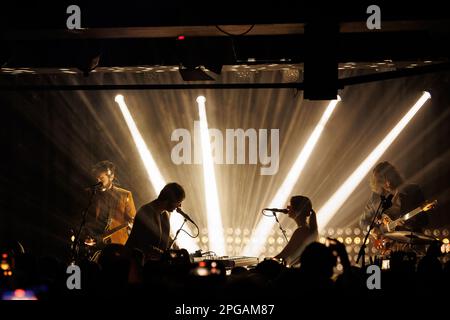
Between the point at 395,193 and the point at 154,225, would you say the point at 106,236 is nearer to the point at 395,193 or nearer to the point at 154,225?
the point at 154,225

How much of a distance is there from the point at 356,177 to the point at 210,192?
2386 mm

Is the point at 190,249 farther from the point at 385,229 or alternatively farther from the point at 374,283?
the point at 374,283

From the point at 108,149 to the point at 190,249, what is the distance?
213cm

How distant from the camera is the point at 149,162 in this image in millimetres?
10367

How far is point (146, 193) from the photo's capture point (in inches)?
406

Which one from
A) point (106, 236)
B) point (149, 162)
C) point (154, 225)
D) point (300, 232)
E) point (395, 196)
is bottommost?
point (300, 232)

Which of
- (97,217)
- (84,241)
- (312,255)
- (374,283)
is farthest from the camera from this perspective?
(97,217)

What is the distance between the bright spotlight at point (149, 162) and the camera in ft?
33.9

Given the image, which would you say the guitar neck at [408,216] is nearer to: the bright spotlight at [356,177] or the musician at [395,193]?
the musician at [395,193]

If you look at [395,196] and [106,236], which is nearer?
[106,236]

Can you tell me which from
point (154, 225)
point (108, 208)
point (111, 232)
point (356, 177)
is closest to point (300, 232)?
point (154, 225)

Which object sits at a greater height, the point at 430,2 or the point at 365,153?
the point at 365,153

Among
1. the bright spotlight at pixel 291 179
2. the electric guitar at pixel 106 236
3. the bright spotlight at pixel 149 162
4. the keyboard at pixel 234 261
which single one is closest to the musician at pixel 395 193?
the bright spotlight at pixel 291 179
